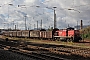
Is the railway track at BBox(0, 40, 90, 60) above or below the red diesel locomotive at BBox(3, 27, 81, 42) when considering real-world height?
below

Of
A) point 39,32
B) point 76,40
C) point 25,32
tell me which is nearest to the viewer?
point 76,40

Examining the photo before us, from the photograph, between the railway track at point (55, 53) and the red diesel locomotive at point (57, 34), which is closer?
the railway track at point (55, 53)

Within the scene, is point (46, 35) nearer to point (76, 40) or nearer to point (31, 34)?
point (31, 34)

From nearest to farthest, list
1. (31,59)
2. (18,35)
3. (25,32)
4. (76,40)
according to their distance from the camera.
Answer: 1. (31,59)
2. (76,40)
3. (25,32)
4. (18,35)

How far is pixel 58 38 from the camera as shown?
50281 mm

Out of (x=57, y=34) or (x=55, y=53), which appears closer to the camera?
(x=55, y=53)

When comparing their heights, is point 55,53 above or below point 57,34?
below

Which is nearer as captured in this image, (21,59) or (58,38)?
(21,59)

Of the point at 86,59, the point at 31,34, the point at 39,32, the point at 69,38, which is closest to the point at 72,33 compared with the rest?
the point at 69,38

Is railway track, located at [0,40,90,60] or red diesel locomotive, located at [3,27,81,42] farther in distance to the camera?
red diesel locomotive, located at [3,27,81,42]

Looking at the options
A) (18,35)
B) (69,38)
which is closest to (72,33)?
(69,38)

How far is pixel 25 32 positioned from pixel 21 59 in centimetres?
5437

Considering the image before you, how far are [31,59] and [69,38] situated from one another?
29.7 metres

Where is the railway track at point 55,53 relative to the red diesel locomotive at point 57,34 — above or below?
below
